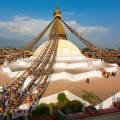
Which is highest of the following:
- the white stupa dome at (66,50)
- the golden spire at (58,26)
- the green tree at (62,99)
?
the golden spire at (58,26)

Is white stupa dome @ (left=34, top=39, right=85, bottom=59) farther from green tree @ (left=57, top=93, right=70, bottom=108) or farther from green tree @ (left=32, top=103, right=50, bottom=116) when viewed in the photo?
green tree @ (left=32, top=103, right=50, bottom=116)

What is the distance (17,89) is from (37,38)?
35.4 ft

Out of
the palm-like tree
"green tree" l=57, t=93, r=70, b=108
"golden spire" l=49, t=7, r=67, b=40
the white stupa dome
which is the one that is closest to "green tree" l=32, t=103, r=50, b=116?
"green tree" l=57, t=93, r=70, b=108

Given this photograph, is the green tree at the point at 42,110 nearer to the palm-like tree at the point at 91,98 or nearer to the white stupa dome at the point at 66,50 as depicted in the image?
the palm-like tree at the point at 91,98

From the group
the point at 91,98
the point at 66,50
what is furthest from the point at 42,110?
the point at 66,50

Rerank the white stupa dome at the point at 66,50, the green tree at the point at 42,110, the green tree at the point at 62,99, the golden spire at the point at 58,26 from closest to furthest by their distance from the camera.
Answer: the green tree at the point at 42,110, the green tree at the point at 62,99, the white stupa dome at the point at 66,50, the golden spire at the point at 58,26

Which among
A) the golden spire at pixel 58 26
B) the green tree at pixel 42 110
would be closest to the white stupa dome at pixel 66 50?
the golden spire at pixel 58 26

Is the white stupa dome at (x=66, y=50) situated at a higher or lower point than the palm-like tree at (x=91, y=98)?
higher

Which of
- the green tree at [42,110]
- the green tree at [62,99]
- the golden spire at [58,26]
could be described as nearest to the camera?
the green tree at [42,110]

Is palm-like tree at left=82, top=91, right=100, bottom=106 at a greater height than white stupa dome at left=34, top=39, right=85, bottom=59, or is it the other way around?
white stupa dome at left=34, top=39, right=85, bottom=59

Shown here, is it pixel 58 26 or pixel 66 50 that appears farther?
pixel 58 26

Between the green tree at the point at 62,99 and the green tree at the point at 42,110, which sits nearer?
the green tree at the point at 42,110

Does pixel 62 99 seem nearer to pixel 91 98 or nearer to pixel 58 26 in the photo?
pixel 91 98

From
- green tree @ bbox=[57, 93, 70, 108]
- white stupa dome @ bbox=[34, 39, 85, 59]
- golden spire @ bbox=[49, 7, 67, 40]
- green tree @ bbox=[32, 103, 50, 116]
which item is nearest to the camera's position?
green tree @ bbox=[32, 103, 50, 116]
